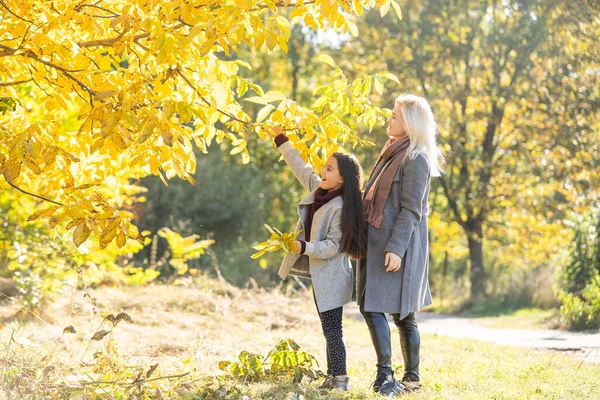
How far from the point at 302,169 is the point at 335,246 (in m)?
0.61

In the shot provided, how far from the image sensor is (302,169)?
14.1ft

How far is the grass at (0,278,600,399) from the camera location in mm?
3777

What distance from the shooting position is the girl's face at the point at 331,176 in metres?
3.99

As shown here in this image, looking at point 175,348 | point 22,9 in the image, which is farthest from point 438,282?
point 22,9

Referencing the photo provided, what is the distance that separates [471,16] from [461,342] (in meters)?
8.23

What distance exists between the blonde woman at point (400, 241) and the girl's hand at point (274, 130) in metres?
0.59

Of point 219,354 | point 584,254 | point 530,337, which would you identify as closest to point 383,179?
point 219,354

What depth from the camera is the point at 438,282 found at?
1465 centimetres

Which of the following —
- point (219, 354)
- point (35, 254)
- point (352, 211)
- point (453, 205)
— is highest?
point (453, 205)

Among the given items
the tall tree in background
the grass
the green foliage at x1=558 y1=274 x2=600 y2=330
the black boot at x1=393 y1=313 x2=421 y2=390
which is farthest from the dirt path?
the tall tree in background

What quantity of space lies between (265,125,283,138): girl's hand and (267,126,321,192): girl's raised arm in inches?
1.7

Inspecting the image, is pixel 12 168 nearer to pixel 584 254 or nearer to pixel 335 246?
pixel 335 246

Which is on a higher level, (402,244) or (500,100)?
(500,100)

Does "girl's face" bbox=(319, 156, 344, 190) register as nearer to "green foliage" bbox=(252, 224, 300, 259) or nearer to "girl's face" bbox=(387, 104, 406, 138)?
"girl's face" bbox=(387, 104, 406, 138)
